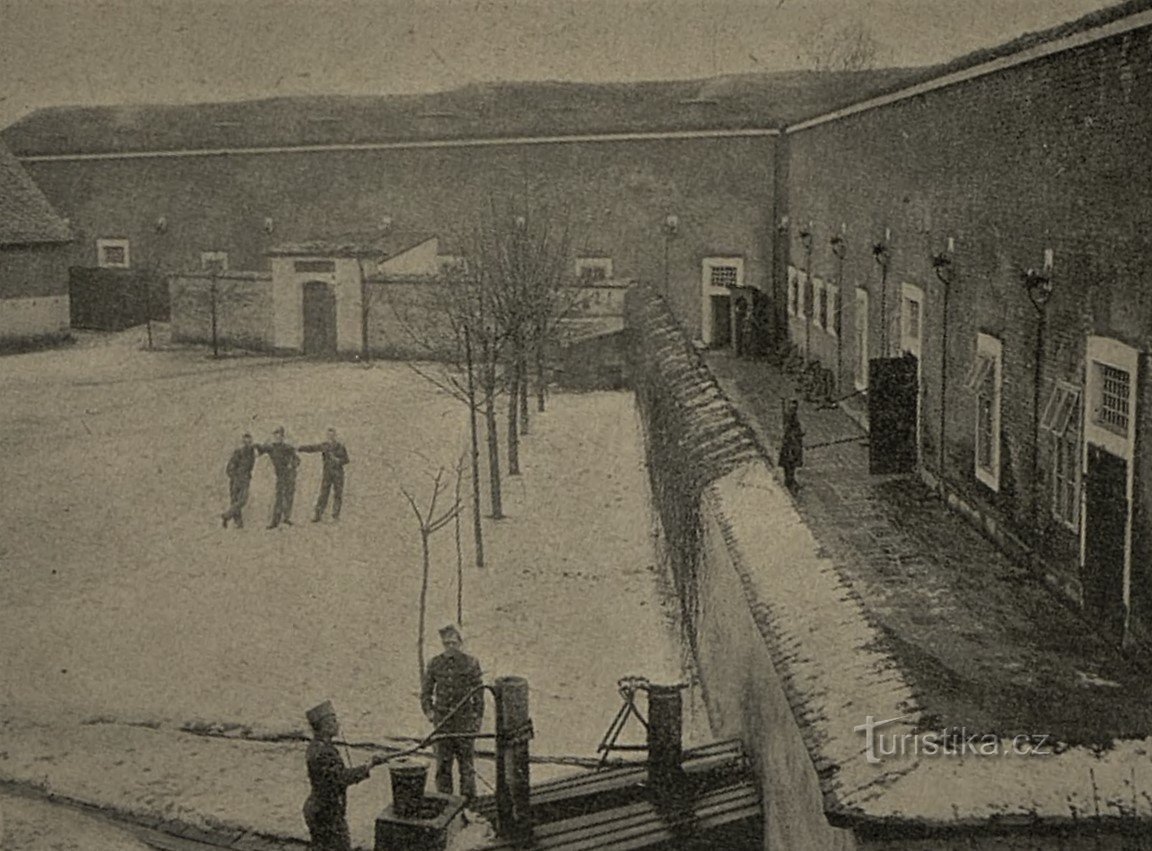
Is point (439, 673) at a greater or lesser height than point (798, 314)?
lesser

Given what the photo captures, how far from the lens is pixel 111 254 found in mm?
30422

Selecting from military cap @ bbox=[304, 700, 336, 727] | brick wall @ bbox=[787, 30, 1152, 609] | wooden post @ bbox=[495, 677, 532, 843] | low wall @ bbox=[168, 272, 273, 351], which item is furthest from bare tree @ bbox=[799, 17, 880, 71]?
low wall @ bbox=[168, 272, 273, 351]

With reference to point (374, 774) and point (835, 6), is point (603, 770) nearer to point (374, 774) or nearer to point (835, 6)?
point (374, 774)

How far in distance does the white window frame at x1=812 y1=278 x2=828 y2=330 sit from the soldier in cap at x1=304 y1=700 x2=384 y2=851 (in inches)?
→ 556

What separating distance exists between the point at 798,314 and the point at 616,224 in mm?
5328

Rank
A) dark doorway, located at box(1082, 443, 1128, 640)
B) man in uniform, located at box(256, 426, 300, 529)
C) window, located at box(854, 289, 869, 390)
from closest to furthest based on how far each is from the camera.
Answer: dark doorway, located at box(1082, 443, 1128, 640), man in uniform, located at box(256, 426, 300, 529), window, located at box(854, 289, 869, 390)

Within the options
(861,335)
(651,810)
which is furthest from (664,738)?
(861,335)

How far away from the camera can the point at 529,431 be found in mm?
Result: 19469

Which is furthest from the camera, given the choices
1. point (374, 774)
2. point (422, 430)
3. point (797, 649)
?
point (422, 430)

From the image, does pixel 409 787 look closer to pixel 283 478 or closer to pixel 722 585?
pixel 722 585

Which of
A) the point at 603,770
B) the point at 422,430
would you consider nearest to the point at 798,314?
the point at 422,430

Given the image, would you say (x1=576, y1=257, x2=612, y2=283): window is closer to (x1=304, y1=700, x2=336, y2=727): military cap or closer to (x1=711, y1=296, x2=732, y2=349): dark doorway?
(x1=711, y1=296, x2=732, y2=349): dark doorway

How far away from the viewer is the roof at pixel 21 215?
18.6 metres

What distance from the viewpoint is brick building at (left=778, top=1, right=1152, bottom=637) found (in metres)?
7.05
